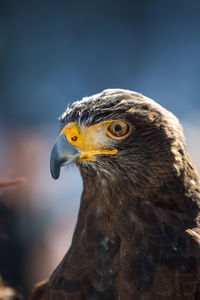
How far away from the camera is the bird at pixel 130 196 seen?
6.88ft

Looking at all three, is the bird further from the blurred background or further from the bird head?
the blurred background

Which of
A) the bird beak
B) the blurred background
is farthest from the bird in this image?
the blurred background

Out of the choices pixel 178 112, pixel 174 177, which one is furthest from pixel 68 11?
→ pixel 174 177

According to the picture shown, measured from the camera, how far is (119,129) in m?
2.15

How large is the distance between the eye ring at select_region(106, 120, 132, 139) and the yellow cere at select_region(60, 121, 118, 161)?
0.13 feet

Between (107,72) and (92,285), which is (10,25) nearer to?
(107,72)

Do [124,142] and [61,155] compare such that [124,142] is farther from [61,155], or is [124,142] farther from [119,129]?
[61,155]

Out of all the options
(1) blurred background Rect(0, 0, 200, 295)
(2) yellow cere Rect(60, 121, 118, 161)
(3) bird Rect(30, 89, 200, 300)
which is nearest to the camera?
(3) bird Rect(30, 89, 200, 300)

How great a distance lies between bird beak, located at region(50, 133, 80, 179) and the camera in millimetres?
2125

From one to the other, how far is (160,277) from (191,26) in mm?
6420

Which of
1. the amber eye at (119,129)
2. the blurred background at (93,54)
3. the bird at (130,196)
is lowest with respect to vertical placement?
the bird at (130,196)

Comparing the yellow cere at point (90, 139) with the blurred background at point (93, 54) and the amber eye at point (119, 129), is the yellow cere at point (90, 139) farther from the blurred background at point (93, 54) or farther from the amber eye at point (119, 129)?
the blurred background at point (93, 54)

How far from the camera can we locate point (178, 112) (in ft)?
23.2

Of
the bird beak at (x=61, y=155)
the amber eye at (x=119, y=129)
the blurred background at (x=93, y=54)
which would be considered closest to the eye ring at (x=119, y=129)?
the amber eye at (x=119, y=129)
